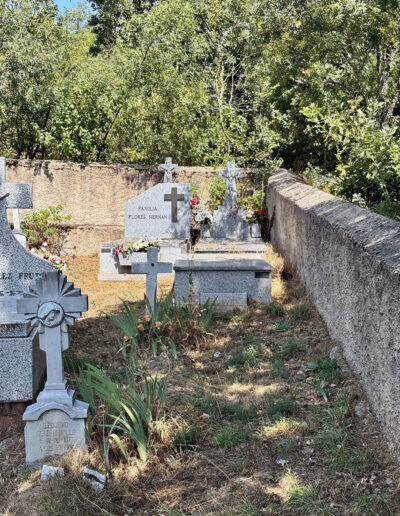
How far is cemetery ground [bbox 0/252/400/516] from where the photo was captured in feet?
10.3

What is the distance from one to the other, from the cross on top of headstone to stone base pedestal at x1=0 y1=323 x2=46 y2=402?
3.23ft

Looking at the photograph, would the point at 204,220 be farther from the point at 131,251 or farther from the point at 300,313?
the point at 300,313

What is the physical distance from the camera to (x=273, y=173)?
13109 mm

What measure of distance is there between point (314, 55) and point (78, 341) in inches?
347

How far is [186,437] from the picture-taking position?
3830mm

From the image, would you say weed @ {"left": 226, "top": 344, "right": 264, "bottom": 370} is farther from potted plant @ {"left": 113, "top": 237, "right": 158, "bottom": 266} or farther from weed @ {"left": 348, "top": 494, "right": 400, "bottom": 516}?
potted plant @ {"left": 113, "top": 237, "right": 158, "bottom": 266}

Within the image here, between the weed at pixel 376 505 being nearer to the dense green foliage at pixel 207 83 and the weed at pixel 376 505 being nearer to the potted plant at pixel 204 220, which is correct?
the dense green foliage at pixel 207 83

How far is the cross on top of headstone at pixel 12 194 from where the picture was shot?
15.2ft

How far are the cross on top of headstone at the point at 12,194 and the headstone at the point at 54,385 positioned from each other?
1.12 metres

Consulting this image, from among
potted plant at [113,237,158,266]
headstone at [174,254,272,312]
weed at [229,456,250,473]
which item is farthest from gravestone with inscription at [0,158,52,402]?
potted plant at [113,237,158,266]

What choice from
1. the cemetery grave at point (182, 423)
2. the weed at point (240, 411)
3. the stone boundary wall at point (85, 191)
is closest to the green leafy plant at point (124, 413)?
the cemetery grave at point (182, 423)

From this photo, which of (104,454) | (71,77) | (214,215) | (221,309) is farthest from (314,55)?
(104,454)

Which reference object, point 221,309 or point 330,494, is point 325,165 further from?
point 330,494

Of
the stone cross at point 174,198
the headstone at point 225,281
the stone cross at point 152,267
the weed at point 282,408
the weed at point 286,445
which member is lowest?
the weed at point 286,445
